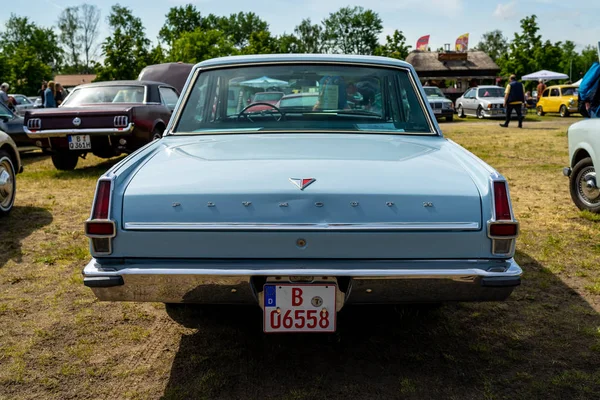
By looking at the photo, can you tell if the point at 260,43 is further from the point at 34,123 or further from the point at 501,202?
the point at 501,202

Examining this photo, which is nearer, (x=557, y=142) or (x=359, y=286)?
(x=359, y=286)

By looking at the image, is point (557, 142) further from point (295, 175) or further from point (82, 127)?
point (295, 175)

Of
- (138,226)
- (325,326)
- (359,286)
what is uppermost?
(138,226)

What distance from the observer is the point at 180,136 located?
147 inches

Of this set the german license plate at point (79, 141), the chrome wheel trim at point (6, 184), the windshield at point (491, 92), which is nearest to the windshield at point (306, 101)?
the chrome wheel trim at point (6, 184)

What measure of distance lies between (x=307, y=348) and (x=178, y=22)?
101001 millimetres

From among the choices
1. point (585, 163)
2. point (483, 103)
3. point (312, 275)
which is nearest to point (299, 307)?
point (312, 275)

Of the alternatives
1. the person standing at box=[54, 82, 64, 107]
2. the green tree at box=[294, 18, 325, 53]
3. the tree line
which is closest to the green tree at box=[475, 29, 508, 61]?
the tree line

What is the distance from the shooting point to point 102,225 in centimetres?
267

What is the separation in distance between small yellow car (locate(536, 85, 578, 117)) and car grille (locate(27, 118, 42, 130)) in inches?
953

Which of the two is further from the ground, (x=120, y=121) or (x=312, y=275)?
(x=120, y=121)

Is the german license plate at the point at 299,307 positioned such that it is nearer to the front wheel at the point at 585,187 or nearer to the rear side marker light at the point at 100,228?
the rear side marker light at the point at 100,228

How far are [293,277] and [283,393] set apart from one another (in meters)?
0.60

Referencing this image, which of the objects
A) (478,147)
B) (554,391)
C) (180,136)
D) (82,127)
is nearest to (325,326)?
(554,391)
